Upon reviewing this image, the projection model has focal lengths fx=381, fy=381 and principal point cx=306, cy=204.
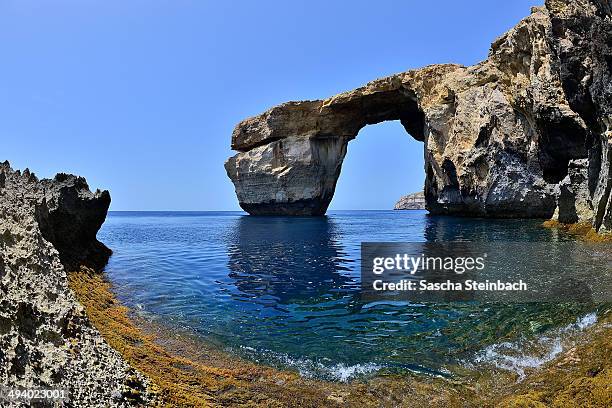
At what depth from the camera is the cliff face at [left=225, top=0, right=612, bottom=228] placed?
20594 mm

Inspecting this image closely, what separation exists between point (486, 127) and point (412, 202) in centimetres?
14360

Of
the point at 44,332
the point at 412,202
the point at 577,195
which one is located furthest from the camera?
the point at 412,202

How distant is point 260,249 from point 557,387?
18.8m

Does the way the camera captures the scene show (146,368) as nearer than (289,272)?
Yes

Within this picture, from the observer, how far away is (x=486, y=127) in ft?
131

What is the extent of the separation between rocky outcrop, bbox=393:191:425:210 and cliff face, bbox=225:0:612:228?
11470 cm

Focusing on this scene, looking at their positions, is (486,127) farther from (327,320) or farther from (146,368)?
(146,368)

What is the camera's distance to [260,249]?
22531 millimetres

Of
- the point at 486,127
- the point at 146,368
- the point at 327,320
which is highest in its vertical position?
the point at 486,127

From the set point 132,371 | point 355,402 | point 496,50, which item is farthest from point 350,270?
point 496,50

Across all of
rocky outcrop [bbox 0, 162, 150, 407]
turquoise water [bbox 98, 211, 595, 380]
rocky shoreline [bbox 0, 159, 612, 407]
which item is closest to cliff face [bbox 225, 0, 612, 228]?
turquoise water [bbox 98, 211, 595, 380]

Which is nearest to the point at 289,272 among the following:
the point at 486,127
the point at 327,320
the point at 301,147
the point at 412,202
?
the point at 327,320

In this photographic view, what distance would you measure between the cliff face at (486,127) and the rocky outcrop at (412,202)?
115 meters

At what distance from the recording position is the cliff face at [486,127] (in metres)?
20.6
